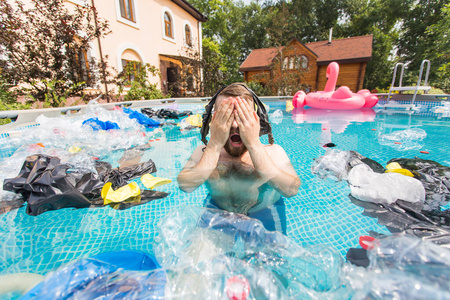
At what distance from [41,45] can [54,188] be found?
295 inches

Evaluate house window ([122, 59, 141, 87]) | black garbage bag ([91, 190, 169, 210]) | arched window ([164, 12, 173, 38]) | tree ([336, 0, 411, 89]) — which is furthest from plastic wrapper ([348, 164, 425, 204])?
tree ([336, 0, 411, 89])

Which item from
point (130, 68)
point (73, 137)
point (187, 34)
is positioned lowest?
point (73, 137)

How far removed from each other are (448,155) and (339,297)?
14.0 feet

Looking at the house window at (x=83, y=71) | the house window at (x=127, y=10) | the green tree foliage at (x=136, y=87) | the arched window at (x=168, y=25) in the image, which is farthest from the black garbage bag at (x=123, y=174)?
the arched window at (x=168, y=25)

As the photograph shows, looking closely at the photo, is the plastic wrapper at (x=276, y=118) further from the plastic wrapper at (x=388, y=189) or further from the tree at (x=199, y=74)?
the tree at (x=199, y=74)

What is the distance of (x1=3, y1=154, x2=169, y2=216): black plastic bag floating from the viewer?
205 centimetres

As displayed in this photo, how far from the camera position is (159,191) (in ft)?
8.54

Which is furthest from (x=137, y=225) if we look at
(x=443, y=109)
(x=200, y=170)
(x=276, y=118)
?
(x=443, y=109)

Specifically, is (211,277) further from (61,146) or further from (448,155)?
(448,155)

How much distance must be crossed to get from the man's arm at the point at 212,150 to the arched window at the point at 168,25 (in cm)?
1566

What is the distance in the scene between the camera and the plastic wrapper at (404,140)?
4.13 meters

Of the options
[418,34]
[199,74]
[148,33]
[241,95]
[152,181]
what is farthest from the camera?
[418,34]

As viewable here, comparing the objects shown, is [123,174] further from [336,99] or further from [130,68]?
[130,68]

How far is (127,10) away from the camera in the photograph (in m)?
12.2
